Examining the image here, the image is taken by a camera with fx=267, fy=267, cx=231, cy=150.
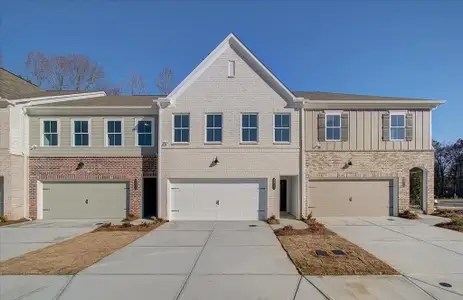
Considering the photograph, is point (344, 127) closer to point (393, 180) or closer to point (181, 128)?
point (393, 180)

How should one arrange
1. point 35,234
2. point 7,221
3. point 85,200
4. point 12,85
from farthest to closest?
point 12,85, point 85,200, point 7,221, point 35,234

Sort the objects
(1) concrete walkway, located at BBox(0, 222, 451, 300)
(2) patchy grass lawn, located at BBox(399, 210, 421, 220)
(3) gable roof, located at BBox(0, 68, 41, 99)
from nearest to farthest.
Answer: (1) concrete walkway, located at BBox(0, 222, 451, 300)
(2) patchy grass lawn, located at BBox(399, 210, 421, 220)
(3) gable roof, located at BBox(0, 68, 41, 99)

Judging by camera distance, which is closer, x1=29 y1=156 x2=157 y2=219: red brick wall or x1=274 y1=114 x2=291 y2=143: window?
x1=274 y1=114 x2=291 y2=143: window

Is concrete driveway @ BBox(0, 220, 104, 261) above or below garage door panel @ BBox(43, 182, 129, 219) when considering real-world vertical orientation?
below

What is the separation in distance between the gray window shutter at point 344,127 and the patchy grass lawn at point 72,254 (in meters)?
10.7

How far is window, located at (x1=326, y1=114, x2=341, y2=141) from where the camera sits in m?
14.2

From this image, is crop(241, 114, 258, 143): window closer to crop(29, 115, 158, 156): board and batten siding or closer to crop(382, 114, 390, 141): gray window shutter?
crop(29, 115, 158, 156): board and batten siding

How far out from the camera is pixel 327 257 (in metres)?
7.13

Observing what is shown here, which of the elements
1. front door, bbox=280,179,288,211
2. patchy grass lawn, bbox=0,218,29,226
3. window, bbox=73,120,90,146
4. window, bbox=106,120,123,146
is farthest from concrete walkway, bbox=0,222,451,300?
patchy grass lawn, bbox=0,218,29,226

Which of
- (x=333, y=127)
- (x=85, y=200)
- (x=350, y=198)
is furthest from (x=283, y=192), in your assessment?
(x=85, y=200)

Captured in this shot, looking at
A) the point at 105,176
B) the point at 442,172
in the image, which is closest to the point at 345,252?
the point at 105,176

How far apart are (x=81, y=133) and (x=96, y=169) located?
6.85 ft

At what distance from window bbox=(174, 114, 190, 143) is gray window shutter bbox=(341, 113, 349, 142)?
810cm

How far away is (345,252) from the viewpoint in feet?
25.0
